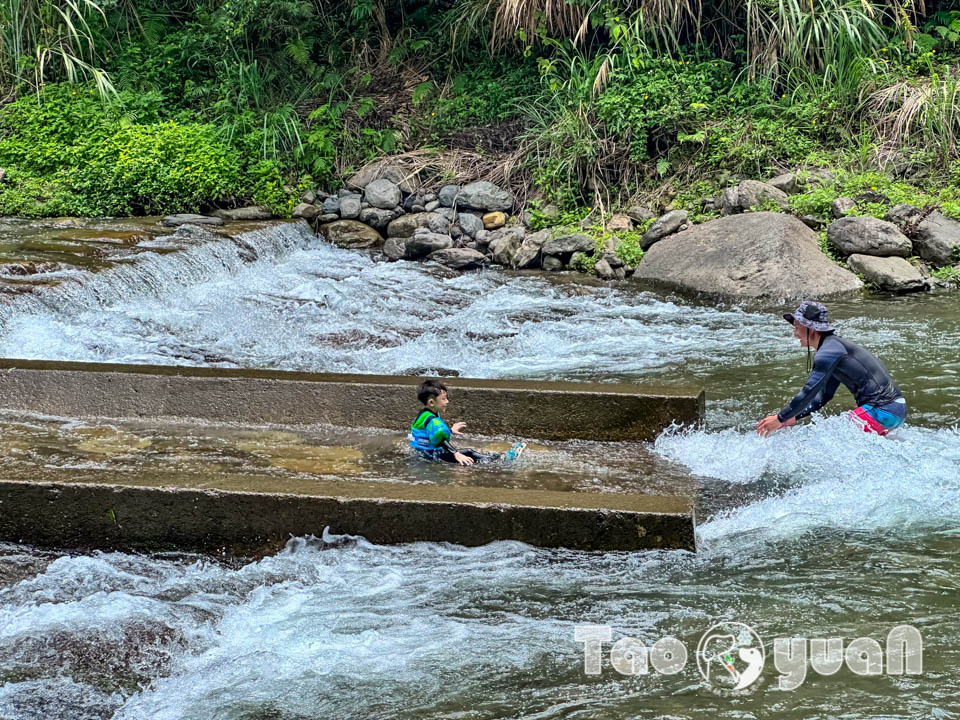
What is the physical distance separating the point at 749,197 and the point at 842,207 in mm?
1117

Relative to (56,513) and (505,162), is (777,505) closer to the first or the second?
(56,513)

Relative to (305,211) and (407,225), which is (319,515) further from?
(305,211)

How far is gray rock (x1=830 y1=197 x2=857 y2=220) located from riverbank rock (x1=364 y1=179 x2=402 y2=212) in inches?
236

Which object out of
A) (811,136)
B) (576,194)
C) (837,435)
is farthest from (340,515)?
(811,136)

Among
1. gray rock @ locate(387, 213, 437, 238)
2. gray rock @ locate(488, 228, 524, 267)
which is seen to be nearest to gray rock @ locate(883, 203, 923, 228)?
gray rock @ locate(488, 228, 524, 267)

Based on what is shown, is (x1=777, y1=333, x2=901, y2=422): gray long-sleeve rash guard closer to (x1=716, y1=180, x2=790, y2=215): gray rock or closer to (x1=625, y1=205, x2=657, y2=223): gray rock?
(x1=716, y1=180, x2=790, y2=215): gray rock

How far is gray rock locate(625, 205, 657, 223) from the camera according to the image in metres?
13.8

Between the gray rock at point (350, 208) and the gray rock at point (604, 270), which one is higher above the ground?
the gray rock at point (350, 208)

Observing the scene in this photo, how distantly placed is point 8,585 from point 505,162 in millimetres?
11434

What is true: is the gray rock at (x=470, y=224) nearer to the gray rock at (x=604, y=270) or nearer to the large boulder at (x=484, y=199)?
the large boulder at (x=484, y=199)

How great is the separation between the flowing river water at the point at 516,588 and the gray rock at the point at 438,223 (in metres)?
5.86

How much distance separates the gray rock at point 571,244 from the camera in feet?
43.6

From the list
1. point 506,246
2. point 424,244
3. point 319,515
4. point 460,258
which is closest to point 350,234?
point 424,244

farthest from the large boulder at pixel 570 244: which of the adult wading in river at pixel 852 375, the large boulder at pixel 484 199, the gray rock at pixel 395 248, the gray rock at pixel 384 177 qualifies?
the adult wading in river at pixel 852 375
